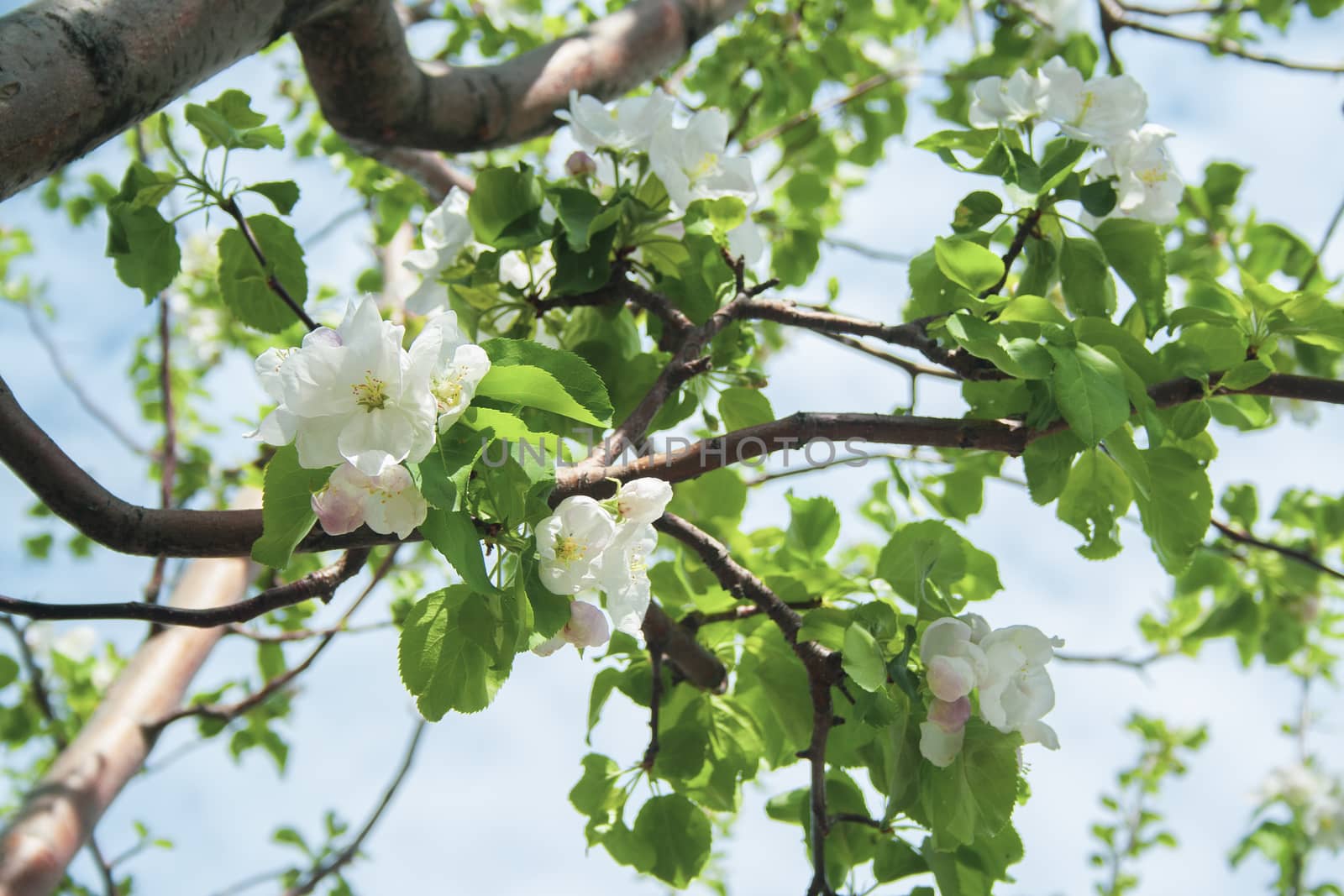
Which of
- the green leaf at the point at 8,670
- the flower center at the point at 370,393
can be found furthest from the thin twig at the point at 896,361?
the green leaf at the point at 8,670

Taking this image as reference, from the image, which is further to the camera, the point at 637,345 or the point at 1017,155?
the point at 637,345

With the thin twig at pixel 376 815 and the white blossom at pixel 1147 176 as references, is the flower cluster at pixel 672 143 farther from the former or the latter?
the thin twig at pixel 376 815

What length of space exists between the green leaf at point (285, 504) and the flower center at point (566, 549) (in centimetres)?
15

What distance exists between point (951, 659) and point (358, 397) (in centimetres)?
49

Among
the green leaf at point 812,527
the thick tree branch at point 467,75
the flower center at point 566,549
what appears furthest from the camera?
the thick tree branch at point 467,75

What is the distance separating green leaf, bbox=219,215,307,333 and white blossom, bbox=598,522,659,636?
0.53 metres

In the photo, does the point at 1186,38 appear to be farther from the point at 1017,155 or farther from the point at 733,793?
the point at 733,793

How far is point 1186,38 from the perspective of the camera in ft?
5.74

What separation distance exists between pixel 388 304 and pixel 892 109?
4.22ft

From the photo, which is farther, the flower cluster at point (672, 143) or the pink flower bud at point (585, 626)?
the flower cluster at point (672, 143)

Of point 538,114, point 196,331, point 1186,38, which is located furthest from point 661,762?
point 196,331

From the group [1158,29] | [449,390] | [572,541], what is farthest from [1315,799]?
[449,390]

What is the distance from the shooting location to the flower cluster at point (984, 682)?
0.78 metres

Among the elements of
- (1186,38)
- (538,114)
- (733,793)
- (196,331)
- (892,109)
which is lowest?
(733,793)
